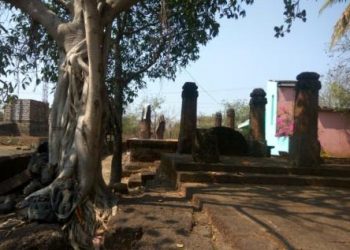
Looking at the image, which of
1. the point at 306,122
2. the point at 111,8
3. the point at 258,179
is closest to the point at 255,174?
the point at 258,179

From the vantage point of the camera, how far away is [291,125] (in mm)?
23266

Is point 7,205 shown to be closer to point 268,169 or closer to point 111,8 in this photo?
point 111,8

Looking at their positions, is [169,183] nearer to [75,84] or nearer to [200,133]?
[200,133]

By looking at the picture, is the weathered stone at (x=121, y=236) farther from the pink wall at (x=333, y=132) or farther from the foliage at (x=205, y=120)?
the foliage at (x=205, y=120)

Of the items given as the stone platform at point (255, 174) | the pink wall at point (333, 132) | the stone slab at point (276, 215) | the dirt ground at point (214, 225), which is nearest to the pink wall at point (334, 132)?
the pink wall at point (333, 132)

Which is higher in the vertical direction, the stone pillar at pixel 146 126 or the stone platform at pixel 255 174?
the stone pillar at pixel 146 126

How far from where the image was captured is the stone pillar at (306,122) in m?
8.45

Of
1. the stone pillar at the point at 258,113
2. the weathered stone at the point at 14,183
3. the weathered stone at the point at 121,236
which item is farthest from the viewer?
the stone pillar at the point at 258,113

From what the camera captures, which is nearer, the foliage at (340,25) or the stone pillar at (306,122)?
the stone pillar at (306,122)

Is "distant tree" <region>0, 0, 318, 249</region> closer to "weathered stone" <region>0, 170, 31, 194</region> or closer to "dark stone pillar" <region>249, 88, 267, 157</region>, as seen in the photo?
"weathered stone" <region>0, 170, 31, 194</region>

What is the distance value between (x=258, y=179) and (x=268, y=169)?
1.93 feet

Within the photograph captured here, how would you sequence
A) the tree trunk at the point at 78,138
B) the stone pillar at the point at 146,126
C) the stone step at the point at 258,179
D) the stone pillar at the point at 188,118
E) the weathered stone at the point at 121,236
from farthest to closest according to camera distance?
1. the stone pillar at the point at 146,126
2. the stone pillar at the point at 188,118
3. the stone step at the point at 258,179
4. the tree trunk at the point at 78,138
5. the weathered stone at the point at 121,236

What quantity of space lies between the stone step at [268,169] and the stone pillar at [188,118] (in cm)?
251

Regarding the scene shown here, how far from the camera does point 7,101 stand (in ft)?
24.9
